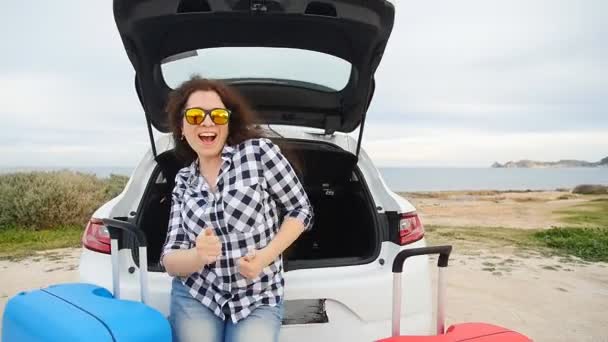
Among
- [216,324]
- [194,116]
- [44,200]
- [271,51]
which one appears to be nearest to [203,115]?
[194,116]

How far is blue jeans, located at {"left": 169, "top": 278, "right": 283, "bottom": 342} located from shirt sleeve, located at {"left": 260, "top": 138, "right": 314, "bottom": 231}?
0.38 m

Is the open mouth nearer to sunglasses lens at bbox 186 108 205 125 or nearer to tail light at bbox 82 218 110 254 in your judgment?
sunglasses lens at bbox 186 108 205 125

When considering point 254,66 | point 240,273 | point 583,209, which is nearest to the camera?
point 240,273

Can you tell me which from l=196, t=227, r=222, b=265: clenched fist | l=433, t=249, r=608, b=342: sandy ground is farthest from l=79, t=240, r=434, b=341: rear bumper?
l=433, t=249, r=608, b=342: sandy ground

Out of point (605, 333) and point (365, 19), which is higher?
point (365, 19)

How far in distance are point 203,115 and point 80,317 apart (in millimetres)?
830

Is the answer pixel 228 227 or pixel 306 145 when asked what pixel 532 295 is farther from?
pixel 228 227

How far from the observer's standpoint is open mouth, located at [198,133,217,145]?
2.02 m

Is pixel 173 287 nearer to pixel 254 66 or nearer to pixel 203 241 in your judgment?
pixel 203 241

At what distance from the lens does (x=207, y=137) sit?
203 centimetres

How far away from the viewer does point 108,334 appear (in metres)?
1.61

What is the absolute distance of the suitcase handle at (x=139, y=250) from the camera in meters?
2.02

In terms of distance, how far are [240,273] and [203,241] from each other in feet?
0.71

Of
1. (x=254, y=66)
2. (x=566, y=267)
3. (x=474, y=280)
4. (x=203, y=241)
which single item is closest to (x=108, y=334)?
(x=203, y=241)
